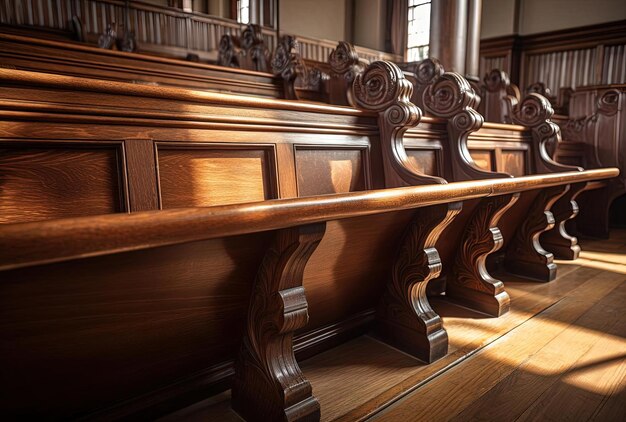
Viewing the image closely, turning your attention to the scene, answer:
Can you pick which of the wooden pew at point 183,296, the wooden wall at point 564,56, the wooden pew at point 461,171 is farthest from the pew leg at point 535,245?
the wooden wall at point 564,56

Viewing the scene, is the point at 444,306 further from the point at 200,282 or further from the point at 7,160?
the point at 7,160

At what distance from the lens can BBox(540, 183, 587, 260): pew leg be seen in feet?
7.42

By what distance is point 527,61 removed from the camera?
19.3ft

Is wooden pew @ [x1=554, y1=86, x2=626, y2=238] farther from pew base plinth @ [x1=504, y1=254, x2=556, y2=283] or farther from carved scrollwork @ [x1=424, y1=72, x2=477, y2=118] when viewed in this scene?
carved scrollwork @ [x1=424, y1=72, x2=477, y2=118]

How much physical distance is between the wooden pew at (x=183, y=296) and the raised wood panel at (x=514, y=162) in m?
1.01

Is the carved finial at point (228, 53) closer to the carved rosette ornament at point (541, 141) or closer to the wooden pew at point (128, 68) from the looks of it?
the wooden pew at point (128, 68)

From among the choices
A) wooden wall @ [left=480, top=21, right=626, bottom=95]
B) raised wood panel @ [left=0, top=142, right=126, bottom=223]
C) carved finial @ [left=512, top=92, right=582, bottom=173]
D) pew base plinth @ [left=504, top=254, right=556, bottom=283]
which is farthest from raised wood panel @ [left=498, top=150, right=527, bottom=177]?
wooden wall @ [left=480, top=21, right=626, bottom=95]

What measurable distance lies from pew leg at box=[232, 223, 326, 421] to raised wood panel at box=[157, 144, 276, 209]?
0.65ft

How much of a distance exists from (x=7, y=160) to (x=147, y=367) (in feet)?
1.48

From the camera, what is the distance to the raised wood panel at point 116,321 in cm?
65

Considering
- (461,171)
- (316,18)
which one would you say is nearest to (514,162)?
(461,171)

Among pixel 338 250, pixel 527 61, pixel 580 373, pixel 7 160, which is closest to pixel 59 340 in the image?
pixel 7 160

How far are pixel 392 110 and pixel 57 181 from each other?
896mm

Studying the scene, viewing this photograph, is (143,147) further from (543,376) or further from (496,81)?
(496,81)
